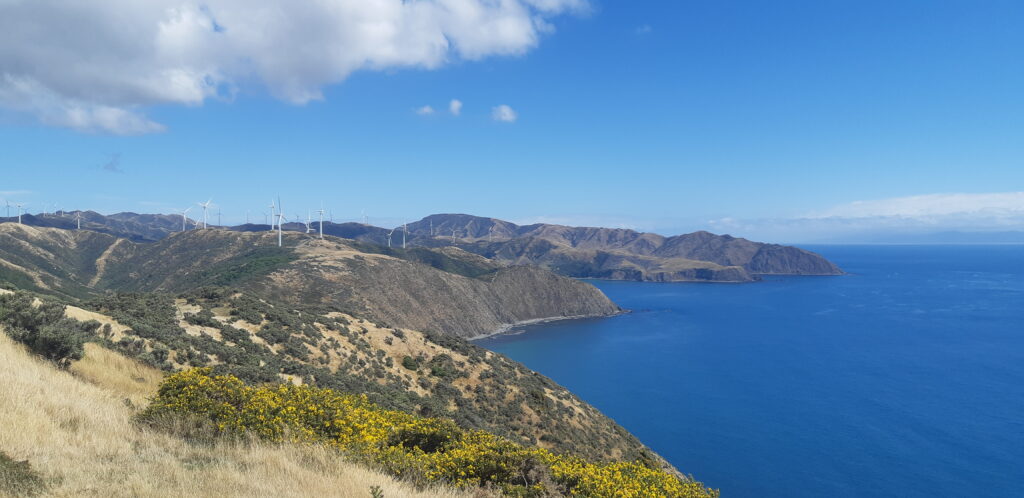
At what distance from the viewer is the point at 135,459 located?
888 centimetres

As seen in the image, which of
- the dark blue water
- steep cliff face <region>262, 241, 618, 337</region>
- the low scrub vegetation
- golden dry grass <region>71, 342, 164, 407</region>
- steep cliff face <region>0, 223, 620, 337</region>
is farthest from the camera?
steep cliff face <region>0, 223, 620, 337</region>

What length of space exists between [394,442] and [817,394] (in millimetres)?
109241

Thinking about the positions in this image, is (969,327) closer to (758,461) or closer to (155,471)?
(758,461)

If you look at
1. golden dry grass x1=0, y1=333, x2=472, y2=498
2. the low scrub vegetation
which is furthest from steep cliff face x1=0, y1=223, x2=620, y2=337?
golden dry grass x1=0, y1=333, x2=472, y2=498

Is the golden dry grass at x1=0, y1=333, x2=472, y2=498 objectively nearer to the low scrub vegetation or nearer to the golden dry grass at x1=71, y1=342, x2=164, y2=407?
the golden dry grass at x1=71, y1=342, x2=164, y2=407

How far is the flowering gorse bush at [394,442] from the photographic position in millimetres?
10438

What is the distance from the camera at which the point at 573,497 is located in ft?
33.1

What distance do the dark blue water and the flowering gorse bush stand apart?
6304 cm

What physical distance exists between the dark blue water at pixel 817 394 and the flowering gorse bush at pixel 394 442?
6304 cm

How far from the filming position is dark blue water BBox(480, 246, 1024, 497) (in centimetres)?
6868

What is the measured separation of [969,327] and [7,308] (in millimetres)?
209432

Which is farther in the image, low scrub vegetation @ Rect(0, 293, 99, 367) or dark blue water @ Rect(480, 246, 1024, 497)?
dark blue water @ Rect(480, 246, 1024, 497)

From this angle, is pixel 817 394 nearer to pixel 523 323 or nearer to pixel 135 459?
pixel 523 323

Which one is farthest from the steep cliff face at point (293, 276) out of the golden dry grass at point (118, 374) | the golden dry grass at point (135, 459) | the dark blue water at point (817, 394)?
the golden dry grass at point (135, 459)
